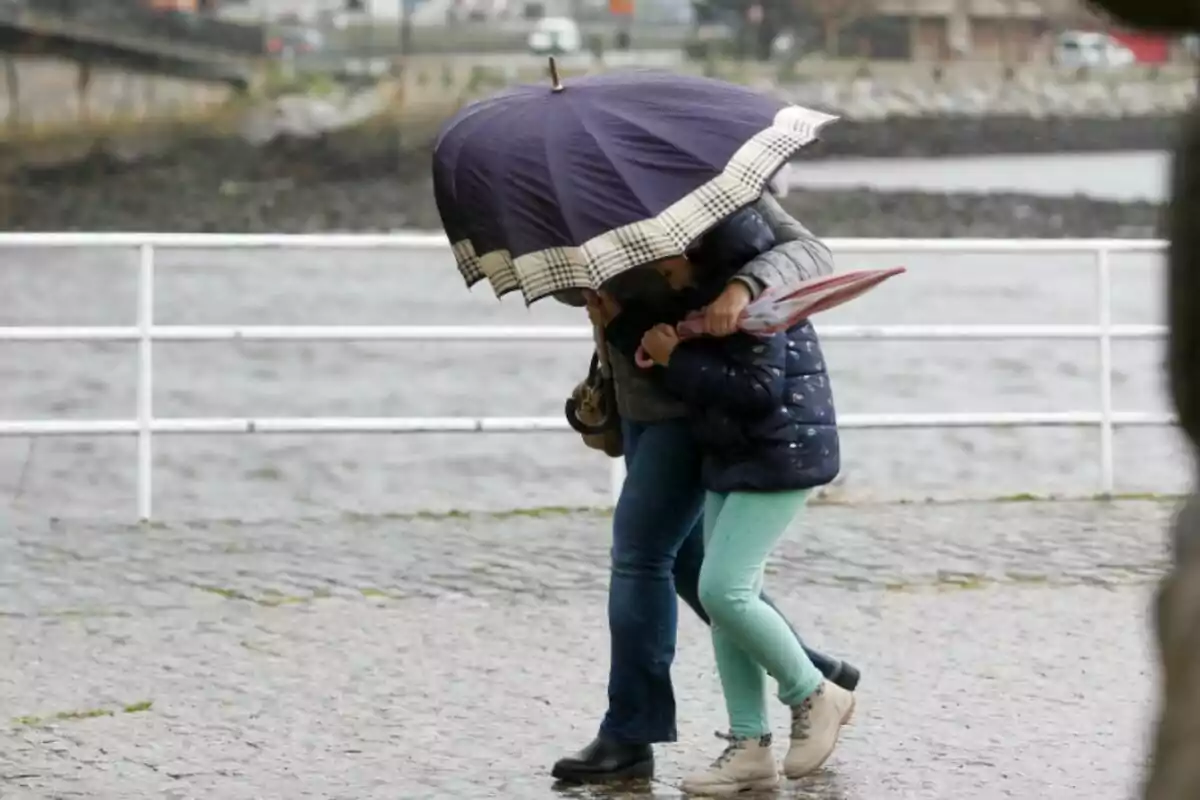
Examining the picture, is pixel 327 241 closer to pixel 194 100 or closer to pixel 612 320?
pixel 612 320

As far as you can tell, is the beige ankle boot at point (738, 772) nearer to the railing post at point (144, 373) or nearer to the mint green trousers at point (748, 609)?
the mint green trousers at point (748, 609)

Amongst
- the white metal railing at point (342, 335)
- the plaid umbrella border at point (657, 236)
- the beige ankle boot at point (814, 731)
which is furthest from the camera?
the white metal railing at point (342, 335)

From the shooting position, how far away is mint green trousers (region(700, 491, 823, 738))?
4.33 meters

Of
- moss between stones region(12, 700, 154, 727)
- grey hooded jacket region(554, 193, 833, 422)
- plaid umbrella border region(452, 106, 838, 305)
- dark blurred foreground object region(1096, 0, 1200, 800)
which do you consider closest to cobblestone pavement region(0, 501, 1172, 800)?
moss between stones region(12, 700, 154, 727)

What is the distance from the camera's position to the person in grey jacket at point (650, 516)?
4.32 meters

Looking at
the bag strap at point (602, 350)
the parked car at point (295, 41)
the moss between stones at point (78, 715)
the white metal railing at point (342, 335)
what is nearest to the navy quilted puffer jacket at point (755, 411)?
the bag strap at point (602, 350)

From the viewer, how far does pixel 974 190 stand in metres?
49.8

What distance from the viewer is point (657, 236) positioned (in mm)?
4039

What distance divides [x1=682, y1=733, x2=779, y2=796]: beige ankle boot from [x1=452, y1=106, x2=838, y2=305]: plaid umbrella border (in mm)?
1126

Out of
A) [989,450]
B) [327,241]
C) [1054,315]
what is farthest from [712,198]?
[1054,315]

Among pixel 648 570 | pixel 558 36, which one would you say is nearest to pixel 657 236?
pixel 648 570

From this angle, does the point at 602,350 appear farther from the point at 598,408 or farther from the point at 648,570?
the point at 648,570

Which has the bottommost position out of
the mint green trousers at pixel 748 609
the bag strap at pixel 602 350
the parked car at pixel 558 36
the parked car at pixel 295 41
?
the parked car at pixel 295 41

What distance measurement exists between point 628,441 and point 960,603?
245cm
